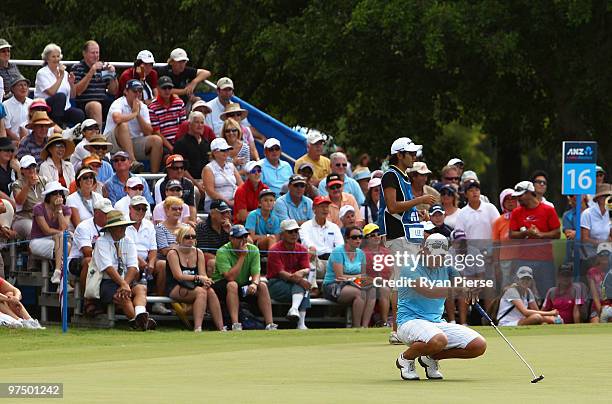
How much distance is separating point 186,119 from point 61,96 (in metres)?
2.12

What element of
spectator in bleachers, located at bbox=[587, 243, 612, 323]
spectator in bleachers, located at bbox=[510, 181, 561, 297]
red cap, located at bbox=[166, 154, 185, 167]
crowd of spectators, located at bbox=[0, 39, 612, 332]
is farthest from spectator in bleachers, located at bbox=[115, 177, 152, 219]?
spectator in bleachers, located at bbox=[587, 243, 612, 323]

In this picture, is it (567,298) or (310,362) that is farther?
(567,298)

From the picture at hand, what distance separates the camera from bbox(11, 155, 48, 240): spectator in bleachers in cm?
1833

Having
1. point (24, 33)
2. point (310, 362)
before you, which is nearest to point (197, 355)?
point (310, 362)

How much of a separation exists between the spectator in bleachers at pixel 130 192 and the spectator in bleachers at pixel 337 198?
2.69 metres

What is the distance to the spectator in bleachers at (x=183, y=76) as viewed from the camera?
22.7 m

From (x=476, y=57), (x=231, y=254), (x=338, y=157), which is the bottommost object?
(x=231, y=254)

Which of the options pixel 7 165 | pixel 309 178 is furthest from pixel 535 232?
pixel 7 165

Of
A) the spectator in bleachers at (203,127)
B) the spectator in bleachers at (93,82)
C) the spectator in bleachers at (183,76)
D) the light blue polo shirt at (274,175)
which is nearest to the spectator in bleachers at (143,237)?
the spectator in bleachers at (203,127)

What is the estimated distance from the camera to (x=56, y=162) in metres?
19.0

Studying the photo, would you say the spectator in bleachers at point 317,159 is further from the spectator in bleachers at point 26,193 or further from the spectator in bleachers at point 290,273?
the spectator in bleachers at point 26,193

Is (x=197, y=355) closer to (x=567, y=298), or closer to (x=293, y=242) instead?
(x=293, y=242)

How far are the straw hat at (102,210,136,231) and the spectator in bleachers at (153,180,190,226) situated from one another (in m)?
1.31

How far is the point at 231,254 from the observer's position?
1848cm
